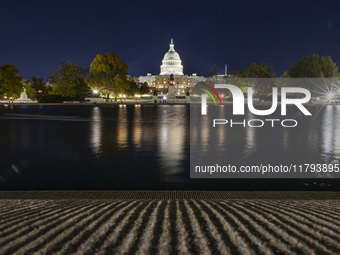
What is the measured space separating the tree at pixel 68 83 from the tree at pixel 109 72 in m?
3.57

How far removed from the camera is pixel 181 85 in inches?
7830

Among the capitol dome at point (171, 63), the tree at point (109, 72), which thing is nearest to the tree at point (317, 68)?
the tree at point (109, 72)

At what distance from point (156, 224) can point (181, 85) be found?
198008mm

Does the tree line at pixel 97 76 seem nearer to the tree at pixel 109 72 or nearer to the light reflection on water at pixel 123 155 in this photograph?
the tree at pixel 109 72

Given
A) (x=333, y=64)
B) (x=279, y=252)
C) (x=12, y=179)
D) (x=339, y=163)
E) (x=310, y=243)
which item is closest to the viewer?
(x=279, y=252)

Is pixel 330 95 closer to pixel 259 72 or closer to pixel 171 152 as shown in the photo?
pixel 259 72

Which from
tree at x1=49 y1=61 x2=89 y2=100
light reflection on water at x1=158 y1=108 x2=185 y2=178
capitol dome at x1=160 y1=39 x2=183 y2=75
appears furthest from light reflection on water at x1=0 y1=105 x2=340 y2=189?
capitol dome at x1=160 y1=39 x2=183 y2=75

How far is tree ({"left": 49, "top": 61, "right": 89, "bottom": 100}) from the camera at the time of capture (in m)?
70.2

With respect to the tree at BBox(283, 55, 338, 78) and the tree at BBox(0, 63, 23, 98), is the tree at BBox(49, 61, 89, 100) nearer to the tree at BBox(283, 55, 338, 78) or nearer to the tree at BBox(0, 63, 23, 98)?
the tree at BBox(0, 63, 23, 98)

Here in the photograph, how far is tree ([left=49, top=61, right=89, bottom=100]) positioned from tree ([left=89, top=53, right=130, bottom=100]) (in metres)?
3.57

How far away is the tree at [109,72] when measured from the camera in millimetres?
75812

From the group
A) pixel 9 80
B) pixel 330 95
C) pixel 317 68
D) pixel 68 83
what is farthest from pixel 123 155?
pixel 330 95

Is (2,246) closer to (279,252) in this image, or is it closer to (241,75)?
(279,252)

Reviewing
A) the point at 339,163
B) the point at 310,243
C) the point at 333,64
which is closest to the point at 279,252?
the point at 310,243
